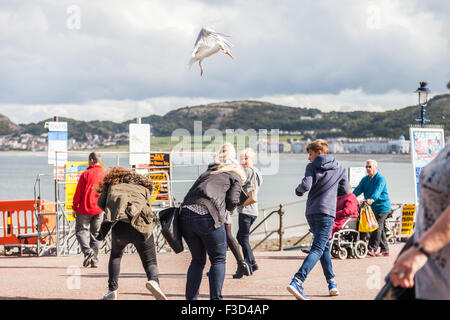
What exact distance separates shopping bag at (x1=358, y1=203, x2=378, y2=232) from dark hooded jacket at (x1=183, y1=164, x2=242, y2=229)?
5003 millimetres

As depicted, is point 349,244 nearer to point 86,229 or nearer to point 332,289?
point 332,289

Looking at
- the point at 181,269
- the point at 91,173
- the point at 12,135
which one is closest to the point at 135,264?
the point at 181,269

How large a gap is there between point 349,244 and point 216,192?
17.5 feet

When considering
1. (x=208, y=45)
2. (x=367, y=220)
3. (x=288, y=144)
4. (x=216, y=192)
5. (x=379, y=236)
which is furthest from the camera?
(x=288, y=144)

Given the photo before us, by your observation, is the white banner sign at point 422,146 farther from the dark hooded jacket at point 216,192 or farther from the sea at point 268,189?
the dark hooded jacket at point 216,192

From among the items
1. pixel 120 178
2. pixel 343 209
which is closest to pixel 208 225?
pixel 120 178

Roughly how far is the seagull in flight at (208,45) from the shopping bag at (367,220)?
4.71 meters

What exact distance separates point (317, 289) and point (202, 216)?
252 centimetres

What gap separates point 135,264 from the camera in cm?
981

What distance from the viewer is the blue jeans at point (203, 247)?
5336 millimetres

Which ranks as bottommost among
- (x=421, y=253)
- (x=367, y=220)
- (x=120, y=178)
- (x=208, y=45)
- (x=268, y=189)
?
(x=268, y=189)

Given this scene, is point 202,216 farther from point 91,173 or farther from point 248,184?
point 91,173

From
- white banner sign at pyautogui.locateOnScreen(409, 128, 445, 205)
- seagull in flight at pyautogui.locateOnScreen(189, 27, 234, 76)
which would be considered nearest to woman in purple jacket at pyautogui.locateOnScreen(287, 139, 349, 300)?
seagull in flight at pyautogui.locateOnScreen(189, 27, 234, 76)

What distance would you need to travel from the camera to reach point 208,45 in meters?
6.63
